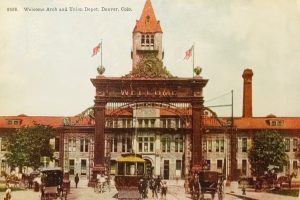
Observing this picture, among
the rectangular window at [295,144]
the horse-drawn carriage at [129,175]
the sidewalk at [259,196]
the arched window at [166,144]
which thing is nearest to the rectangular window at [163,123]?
the arched window at [166,144]

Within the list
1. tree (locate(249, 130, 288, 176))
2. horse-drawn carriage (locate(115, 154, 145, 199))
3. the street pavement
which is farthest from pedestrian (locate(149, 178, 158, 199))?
tree (locate(249, 130, 288, 176))

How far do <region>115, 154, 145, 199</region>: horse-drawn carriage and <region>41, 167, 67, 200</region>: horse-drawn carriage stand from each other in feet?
4.27

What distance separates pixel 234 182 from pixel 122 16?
17.1 feet

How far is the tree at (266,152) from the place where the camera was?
18.2 meters

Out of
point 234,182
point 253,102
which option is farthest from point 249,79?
point 234,182

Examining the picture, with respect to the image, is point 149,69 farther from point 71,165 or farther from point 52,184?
point 71,165

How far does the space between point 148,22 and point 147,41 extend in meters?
3.56

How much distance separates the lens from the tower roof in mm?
15789

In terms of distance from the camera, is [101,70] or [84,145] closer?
[101,70]

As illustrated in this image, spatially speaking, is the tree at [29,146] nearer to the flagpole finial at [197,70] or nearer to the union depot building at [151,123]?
the union depot building at [151,123]

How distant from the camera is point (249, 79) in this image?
16.8 m

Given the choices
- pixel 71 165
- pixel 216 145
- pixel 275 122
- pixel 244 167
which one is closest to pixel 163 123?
pixel 216 145

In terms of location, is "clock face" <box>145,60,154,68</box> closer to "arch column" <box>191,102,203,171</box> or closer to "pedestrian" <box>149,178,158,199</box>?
"arch column" <box>191,102,203,171</box>

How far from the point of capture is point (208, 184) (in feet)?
54.7
